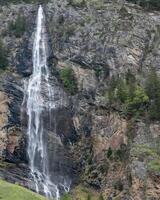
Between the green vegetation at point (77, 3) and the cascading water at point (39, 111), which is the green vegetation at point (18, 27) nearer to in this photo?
the cascading water at point (39, 111)

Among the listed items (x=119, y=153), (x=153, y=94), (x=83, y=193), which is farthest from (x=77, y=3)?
(x=83, y=193)

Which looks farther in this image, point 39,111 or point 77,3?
point 77,3

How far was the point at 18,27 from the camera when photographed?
241ft

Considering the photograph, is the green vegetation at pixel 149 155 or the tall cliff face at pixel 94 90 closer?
the green vegetation at pixel 149 155

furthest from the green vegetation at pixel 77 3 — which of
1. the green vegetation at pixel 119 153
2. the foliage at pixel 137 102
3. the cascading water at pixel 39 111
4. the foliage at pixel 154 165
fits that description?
the foliage at pixel 154 165

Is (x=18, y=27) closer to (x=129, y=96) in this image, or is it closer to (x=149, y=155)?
(x=129, y=96)

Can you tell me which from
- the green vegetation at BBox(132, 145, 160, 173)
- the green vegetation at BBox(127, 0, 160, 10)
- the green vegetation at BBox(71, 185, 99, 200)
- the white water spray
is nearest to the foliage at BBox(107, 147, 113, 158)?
the green vegetation at BBox(132, 145, 160, 173)

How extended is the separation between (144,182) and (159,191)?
180 cm

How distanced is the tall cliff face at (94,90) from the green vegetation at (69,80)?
0.26 meters

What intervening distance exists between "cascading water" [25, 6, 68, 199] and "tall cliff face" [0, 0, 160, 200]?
951mm

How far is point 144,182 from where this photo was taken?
54906 mm

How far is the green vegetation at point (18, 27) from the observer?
73.1 metres

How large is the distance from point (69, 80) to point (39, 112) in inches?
230

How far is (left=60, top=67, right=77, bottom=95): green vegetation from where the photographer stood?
218 ft
